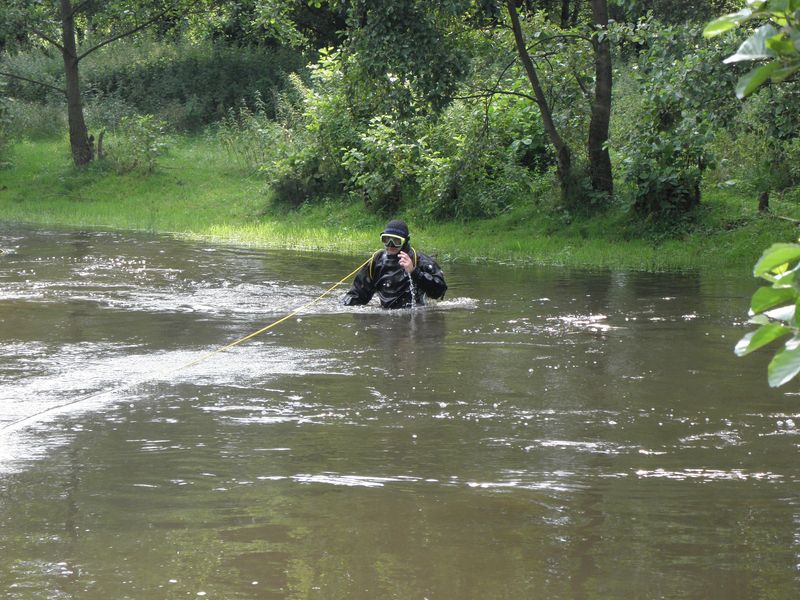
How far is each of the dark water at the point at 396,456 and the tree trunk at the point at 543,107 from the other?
7534 mm

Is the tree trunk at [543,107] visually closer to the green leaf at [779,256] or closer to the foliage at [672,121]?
the foliage at [672,121]

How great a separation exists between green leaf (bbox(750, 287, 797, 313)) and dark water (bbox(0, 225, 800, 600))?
2392 mm

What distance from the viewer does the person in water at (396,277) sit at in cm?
1327

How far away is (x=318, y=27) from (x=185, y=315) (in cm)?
2476

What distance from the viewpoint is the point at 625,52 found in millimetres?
37500

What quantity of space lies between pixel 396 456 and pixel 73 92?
24.9 m

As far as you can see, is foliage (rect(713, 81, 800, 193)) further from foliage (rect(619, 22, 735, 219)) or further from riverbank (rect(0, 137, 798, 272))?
riverbank (rect(0, 137, 798, 272))

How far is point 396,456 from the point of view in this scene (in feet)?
22.4

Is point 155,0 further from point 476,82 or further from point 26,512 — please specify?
point 26,512

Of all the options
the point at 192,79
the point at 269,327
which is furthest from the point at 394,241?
the point at 192,79

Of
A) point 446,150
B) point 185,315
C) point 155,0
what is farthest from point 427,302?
point 155,0

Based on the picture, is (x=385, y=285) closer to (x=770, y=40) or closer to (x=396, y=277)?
(x=396, y=277)

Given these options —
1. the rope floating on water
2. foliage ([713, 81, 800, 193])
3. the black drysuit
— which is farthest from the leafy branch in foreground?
foliage ([713, 81, 800, 193])

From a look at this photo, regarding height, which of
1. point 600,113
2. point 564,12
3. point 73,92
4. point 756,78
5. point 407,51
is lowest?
point 756,78
